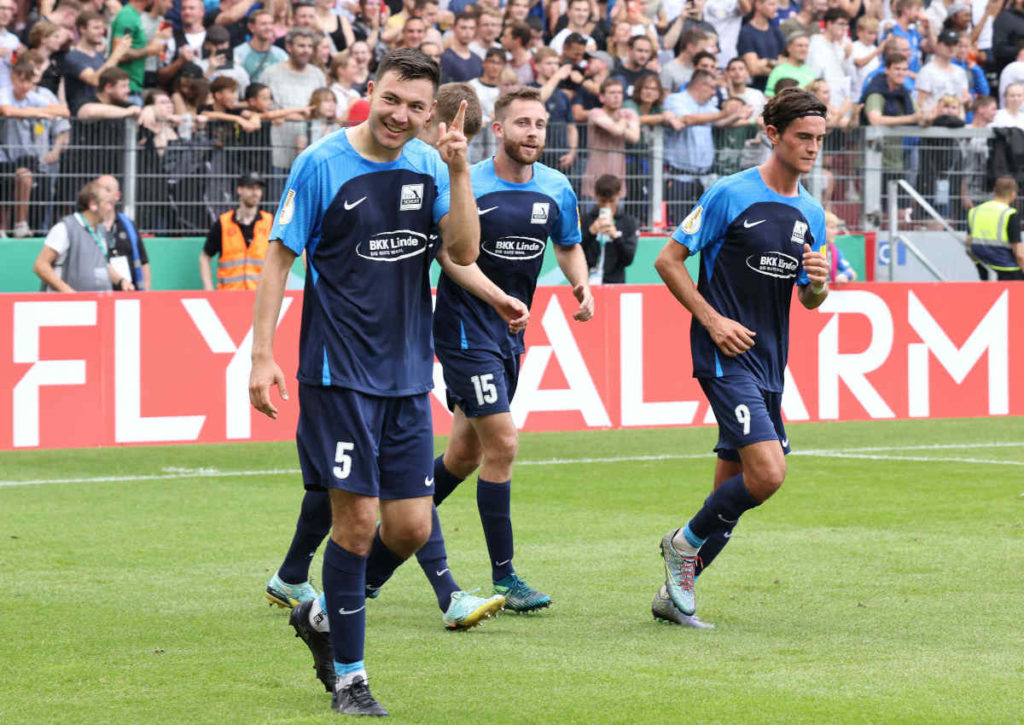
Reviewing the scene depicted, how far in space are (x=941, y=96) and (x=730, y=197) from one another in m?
14.1

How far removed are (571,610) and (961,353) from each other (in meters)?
9.19

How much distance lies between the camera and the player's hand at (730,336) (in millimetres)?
7027

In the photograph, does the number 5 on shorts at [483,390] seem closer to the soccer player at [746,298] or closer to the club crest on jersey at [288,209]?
the soccer player at [746,298]

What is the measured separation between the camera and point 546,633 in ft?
22.7

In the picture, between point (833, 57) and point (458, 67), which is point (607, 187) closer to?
point (458, 67)

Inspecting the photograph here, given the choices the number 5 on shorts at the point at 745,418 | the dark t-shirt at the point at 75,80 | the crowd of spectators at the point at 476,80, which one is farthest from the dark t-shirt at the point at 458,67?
the number 5 on shorts at the point at 745,418

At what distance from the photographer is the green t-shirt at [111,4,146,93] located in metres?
→ 16.6

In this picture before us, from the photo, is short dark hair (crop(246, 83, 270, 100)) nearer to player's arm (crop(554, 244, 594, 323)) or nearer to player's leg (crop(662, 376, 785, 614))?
player's arm (crop(554, 244, 594, 323))

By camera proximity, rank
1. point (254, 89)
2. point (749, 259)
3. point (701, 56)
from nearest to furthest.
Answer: point (749, 259), point (254, 89), point (701, 56)

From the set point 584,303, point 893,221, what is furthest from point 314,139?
point 584,303

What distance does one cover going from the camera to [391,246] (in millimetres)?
5508

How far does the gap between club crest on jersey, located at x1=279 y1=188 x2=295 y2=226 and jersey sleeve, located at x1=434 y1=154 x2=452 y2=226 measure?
0.47 meters

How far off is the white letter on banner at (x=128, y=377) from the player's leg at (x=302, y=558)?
626 centimetres

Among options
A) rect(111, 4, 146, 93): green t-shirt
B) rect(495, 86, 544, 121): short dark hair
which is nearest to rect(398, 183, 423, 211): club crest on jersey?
rect(495, 86, 544, 121): short dark hair
